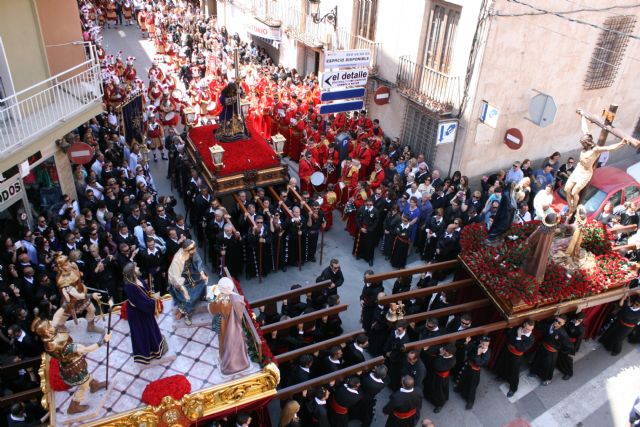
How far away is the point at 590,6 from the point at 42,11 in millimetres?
14271

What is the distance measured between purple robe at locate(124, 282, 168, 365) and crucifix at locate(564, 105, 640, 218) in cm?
693

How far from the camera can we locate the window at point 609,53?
1574 centimetres

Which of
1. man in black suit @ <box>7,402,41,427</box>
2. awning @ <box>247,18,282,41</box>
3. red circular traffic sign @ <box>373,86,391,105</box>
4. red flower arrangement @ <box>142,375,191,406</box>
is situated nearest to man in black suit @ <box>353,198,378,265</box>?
red circular traffic sign @ <box>373,86,391,105</box>

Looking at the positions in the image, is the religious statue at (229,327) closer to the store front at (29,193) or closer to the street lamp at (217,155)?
the street lamp at (217,155)

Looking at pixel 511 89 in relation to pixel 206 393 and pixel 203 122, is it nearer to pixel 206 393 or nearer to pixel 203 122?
pixel 203 122

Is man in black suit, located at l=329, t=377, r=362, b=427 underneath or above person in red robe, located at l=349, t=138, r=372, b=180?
underneath

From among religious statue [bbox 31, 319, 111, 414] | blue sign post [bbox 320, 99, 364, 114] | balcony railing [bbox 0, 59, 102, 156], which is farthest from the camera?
blue sign post [bbox 320, 99, 364, 114]

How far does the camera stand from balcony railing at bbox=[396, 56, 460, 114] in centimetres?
1466

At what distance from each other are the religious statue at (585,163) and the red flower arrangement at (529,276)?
1346mm

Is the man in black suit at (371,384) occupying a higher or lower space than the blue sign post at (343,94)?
lower

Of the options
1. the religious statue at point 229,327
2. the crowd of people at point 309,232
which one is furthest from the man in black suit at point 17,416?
the religious statue at point 229,327

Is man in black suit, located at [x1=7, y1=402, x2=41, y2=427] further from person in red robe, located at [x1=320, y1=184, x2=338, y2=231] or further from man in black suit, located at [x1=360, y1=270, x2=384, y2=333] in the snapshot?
person in red robe, located at [x1=320, y1=184, x2=338, y2=231]

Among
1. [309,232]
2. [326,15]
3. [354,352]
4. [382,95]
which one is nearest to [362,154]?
[382,95]

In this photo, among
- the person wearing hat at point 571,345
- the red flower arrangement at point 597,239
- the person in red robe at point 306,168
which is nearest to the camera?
the person wearing hat at point 571,345
